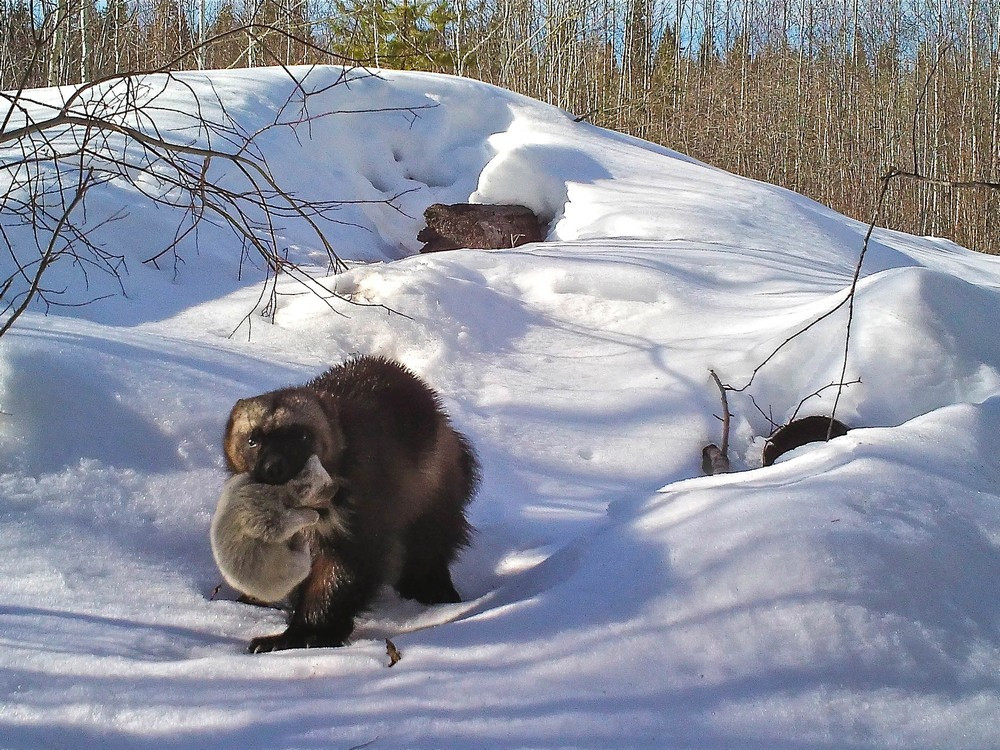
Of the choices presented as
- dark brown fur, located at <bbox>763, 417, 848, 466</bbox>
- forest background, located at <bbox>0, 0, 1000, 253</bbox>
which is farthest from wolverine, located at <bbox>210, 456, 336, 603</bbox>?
forest background, located at <bbox>0, 0, 1000, 253</bbox>

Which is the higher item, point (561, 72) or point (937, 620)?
point (561, 72)

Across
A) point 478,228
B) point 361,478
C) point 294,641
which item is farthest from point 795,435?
point 478,228

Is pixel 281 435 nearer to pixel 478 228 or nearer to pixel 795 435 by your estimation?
pixel 795 435

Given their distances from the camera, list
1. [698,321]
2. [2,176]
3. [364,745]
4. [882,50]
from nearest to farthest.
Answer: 1. [364,745]
2. [698,321]
3. [2,176]
4. [882,50]

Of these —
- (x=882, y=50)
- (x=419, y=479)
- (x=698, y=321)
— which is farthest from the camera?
(x=882, y=50)

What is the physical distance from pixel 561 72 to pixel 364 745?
13932 millimetres

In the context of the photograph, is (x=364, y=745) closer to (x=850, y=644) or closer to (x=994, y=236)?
(x=850, y=644)

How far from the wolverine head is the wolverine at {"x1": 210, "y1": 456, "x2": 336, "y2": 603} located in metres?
0.03

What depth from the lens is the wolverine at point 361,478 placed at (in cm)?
204

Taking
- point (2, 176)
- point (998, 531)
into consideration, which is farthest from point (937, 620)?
point (2, 176)

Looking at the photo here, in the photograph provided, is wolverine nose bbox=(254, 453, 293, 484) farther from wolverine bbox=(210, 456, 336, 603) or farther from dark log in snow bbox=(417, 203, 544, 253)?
dark log in snow bbox=(417, 203, 544, 253)

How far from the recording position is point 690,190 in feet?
25.2

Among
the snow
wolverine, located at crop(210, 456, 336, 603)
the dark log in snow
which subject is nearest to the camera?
the snow

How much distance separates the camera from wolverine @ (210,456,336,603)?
191 centimetres
